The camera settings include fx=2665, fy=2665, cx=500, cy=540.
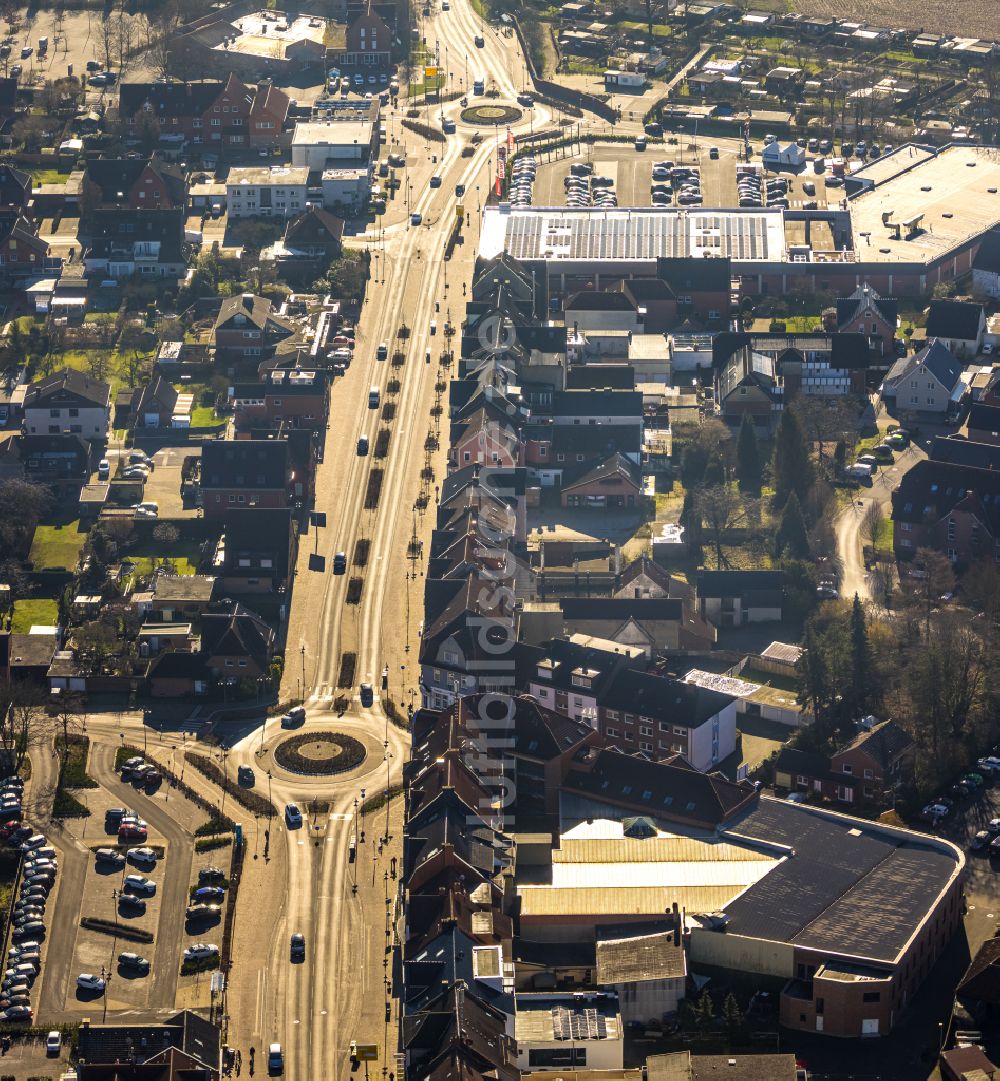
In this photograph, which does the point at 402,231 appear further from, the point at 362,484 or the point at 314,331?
the point at 362,484

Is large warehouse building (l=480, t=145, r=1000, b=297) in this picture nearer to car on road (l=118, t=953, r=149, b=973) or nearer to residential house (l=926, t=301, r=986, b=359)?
residential house (l=926, t=301, r=986, b=359)

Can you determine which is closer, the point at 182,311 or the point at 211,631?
the point at 211,631

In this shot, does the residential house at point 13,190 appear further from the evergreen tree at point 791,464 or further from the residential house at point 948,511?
the residential house at point 948,511

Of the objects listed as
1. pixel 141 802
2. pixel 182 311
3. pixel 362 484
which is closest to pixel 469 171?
pixel 182 311

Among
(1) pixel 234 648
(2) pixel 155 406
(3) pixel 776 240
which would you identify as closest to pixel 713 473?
(1) pixel 234 648

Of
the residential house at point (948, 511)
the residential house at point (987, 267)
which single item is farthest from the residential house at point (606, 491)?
the residential house at point (987, 267)

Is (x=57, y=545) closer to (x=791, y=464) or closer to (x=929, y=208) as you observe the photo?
(x=791, y=464)

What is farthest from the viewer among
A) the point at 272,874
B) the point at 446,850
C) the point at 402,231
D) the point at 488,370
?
the point at 402,231
